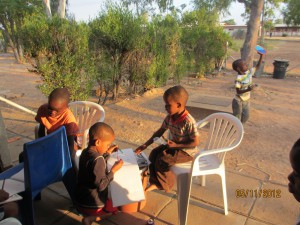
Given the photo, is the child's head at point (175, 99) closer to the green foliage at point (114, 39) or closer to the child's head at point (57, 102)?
the child's head at point (57, 102)

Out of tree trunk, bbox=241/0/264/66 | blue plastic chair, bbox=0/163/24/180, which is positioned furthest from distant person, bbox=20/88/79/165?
tree trunk, bbox=241/0/264/66

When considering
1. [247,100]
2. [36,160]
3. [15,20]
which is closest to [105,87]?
[247,100]

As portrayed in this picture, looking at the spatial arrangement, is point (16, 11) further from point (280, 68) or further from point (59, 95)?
point (59, 95)

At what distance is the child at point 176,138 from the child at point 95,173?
0.53 meters

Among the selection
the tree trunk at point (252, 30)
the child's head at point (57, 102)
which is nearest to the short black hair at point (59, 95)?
the child's head at point (57, 102)

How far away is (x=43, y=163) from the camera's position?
2.09 metres

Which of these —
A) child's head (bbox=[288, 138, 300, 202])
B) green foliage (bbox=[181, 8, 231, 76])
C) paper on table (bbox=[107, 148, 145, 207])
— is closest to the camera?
child's head (bbox=[288, 138, 300, 202])

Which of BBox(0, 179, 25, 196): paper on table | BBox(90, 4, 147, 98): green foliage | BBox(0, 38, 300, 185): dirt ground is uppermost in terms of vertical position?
BBox(90, 4, 147, 98): green foliage

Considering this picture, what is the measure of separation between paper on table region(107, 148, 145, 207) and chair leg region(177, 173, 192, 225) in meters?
0.39

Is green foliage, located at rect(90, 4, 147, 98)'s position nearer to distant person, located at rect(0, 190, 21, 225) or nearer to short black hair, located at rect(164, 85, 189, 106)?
short black hair, located at rect(164, 85, 189, 106)

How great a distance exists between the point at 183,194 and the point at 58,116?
5.04 feet

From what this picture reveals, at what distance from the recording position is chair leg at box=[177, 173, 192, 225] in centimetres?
235

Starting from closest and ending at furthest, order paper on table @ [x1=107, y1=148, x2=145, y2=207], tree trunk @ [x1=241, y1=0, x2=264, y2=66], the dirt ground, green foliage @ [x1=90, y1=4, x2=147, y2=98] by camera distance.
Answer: paper on table @ [x1=107, y1=148, x2=145, y2=207] < the dirt ground < green foliage @ [x1=90, y1=4, x2=147, y2=98] < tree trunk @ [x1=241, y1=0, x2=264, y2=66]

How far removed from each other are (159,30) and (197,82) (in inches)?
142
